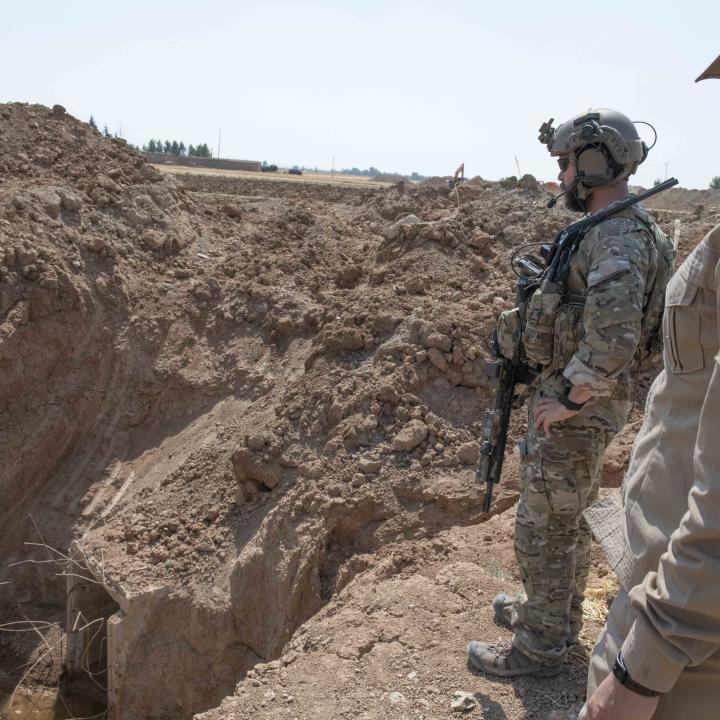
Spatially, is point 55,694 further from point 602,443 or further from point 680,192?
point 680,192

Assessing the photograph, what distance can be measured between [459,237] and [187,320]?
2840 millimetres

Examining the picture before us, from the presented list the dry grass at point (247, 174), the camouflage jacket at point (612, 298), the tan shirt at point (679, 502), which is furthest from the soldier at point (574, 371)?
the dry grass at point (247, 174)

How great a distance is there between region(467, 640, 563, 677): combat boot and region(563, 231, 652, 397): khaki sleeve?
1.16 meters

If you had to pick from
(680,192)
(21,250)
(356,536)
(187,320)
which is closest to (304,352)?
(187,320)

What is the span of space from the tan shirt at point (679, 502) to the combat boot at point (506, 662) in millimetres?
1687

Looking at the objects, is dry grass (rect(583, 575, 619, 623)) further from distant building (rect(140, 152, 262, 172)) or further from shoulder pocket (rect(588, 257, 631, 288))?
distant building (rect(140, 152, 262, 172))

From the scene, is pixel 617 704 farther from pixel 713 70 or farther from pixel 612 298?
pixel 612 298

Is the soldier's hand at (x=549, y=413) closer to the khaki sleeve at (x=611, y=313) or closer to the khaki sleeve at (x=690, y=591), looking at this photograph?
the khaki sleeve at (x=611, y=313)

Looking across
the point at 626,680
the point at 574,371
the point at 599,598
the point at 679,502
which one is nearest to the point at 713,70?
the point at 679,502

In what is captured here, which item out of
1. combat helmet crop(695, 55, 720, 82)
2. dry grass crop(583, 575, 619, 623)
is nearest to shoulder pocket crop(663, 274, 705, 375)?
combat helmet crop(695, 55, 720, 82)

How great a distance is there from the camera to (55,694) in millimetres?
6395

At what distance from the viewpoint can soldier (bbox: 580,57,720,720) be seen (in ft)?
4.10

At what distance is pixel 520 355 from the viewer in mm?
3291

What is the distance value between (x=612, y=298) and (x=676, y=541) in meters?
1.54
